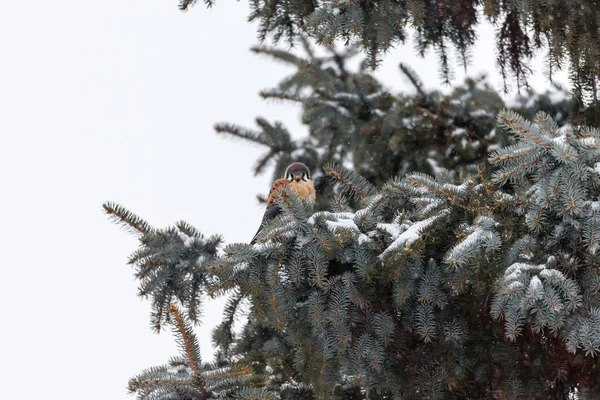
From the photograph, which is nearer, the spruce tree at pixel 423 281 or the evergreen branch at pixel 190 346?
the spruce tree at pixel 423 281

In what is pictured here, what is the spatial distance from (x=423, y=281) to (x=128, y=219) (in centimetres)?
124

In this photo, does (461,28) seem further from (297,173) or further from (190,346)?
(190,346)

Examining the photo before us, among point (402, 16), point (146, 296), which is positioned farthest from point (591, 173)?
point (146, 296)

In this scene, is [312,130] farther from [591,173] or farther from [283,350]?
[591,173]

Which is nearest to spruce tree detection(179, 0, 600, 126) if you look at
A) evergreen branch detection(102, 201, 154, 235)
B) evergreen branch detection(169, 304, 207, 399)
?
evergreen branch detection(102, 201, 154, 235)

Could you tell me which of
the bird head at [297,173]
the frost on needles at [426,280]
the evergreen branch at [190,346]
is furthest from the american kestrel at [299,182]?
the evergreen branch at [190,346]

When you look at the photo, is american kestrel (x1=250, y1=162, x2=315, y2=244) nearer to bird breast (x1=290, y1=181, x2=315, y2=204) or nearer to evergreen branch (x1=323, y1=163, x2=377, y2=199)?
bird breast (x1=290, y1=181, x2=315, y2=204)

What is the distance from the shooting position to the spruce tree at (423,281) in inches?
102

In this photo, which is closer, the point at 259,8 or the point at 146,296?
the point at 146,296

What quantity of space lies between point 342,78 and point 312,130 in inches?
23.9

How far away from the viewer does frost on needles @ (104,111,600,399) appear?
259 centimetres

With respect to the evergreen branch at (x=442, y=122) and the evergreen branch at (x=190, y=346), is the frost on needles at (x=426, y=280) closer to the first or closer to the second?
the evergreen branch at (x=190, y=346)

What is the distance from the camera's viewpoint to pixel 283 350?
12.9 feet

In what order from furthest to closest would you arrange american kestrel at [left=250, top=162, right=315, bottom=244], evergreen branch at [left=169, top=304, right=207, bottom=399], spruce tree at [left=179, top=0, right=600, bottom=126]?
american kestrel at [left=250, top=162, right=315, bottom=244] < spruce tree at [left=179, top=0, right=600, bottom=126] < evergreen branch at [left=169, top=304, right=207, bottom=399]
